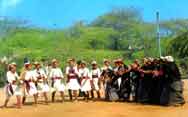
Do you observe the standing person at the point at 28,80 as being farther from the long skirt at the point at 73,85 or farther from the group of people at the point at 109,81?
the long skirt at the point at 73,85

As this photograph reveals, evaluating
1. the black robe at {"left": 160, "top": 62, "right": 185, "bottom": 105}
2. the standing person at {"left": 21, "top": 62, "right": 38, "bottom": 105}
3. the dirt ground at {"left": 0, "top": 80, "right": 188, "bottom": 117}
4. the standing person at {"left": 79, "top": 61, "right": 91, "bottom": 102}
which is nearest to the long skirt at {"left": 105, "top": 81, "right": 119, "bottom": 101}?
the standing person at {"left": 79, "top": 61, "right": 91, "bottom": 102}

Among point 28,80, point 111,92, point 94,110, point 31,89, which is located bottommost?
point 94,110

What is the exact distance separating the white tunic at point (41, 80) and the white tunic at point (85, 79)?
139cm

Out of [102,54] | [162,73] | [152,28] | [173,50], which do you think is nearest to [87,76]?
[162,73]

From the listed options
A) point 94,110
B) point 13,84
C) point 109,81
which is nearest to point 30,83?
point 13,84

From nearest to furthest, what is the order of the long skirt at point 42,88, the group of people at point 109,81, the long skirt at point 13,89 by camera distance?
the long skirt at point 13,89, the group of people at point 109,81, the long skirt at point 42,88

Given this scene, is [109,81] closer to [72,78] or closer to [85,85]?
[85,85]

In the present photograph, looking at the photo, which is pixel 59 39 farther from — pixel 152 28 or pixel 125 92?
pixel 125 92

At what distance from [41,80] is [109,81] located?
9.00ft

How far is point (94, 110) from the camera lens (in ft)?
66.2

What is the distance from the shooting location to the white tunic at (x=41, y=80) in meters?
22.9

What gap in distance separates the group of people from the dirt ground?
0.63 metres

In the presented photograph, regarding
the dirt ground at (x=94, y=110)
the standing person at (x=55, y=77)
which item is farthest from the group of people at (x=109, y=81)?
the dirt ground at (x=94, y=110)

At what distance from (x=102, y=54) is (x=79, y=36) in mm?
14608
